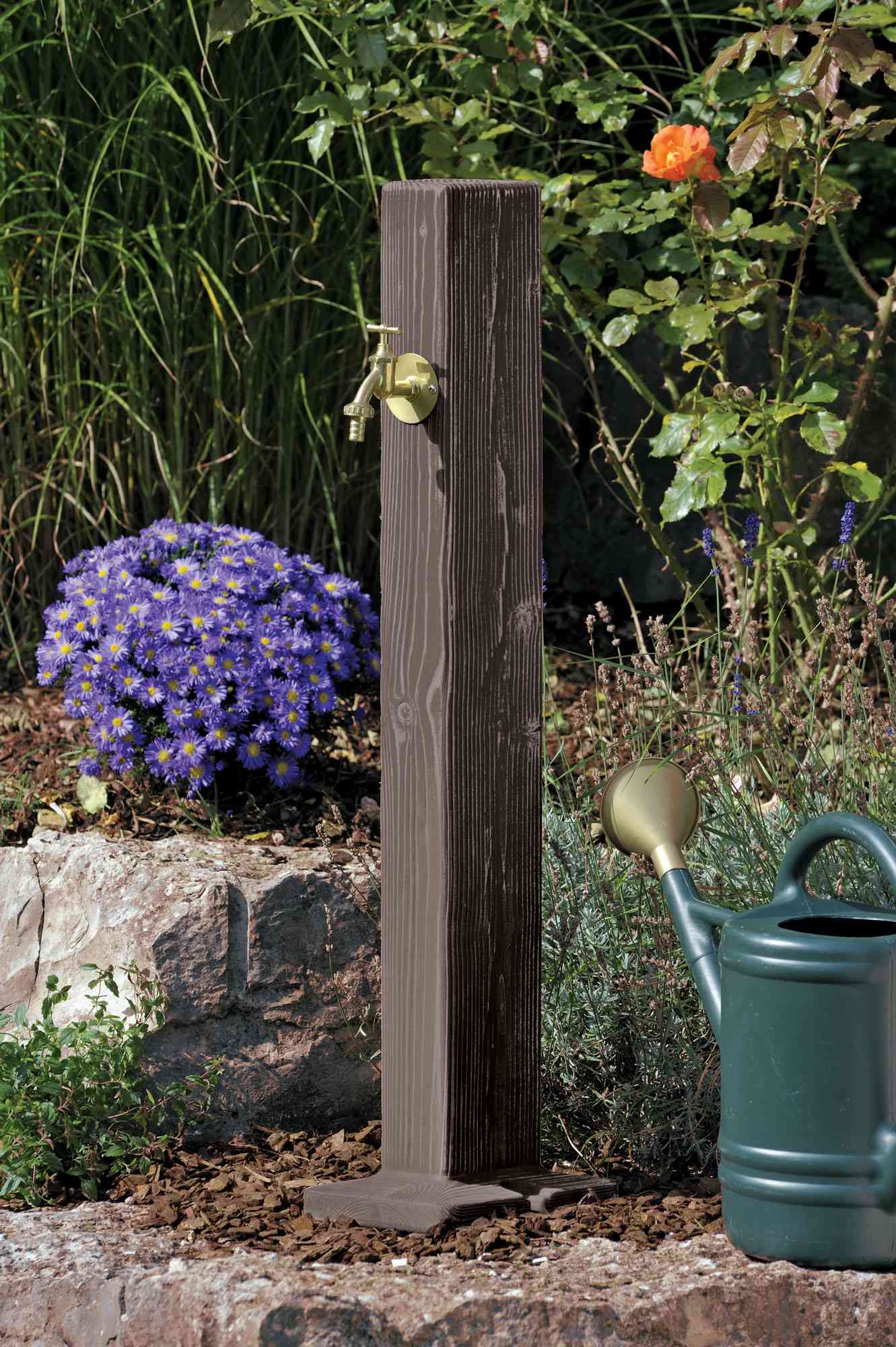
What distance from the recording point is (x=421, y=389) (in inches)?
82.2

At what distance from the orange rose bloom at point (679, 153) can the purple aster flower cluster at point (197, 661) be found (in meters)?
1.10

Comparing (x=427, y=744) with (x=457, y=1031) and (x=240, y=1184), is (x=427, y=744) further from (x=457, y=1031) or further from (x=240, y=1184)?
(x=240, y=1184)

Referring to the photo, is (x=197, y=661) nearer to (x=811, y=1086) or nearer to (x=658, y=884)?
(x=658, y=884)

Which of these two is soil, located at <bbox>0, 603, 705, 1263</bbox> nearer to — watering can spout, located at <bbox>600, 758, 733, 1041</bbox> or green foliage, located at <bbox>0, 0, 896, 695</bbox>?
watering can spout, located at <bbox>600, 758, 733, 1041</bbox>

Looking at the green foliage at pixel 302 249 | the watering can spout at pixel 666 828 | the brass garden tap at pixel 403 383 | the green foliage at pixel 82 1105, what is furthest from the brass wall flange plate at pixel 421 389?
the green foliage at pixel 302 249

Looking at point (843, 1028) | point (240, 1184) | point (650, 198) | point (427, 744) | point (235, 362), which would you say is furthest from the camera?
point (235, 362)

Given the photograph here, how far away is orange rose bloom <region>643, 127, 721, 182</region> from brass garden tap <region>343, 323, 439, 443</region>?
50.8 inches

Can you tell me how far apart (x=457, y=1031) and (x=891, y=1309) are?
62cm

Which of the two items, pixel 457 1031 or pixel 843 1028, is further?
pixel 457 1031

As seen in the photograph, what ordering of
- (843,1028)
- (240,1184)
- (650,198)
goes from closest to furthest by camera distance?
(843,1028) → (240,1184) → (650,198)

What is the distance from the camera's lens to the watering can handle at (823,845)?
200 cm

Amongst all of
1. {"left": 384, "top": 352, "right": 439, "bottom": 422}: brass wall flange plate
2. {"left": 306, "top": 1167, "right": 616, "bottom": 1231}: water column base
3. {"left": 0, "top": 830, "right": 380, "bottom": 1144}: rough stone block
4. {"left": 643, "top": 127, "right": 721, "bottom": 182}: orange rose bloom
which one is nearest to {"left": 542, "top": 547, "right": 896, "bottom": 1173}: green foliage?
{"left": 306, "top": 1167, "right": 616, "bottom": 1231}: water column base

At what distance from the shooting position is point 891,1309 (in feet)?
6.38

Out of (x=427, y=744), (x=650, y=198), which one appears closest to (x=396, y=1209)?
(x=427, y=744)
